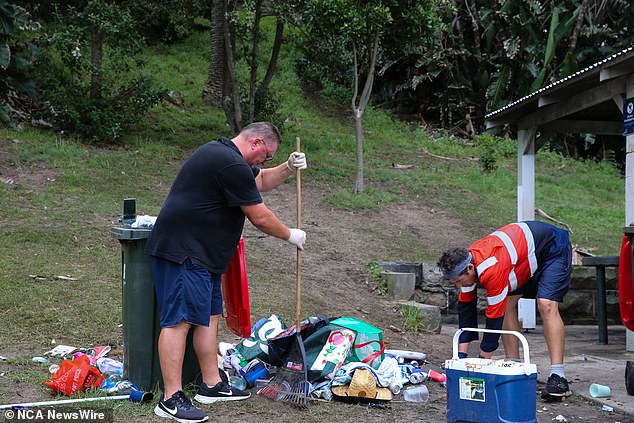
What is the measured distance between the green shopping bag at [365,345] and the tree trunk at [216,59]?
10767 millimetres

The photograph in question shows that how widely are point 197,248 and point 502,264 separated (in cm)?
209

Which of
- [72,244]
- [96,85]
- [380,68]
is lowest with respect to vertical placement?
[72,244]

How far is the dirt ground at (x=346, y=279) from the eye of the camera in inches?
195

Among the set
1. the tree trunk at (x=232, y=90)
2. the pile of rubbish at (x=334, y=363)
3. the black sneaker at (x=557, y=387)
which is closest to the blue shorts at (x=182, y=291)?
the pile of rubbish at (x=334, y=363)

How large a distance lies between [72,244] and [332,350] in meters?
4.71

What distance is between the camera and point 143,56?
69.7 ft

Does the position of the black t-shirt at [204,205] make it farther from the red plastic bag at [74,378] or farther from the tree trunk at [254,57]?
the tree trunk at [254,57]

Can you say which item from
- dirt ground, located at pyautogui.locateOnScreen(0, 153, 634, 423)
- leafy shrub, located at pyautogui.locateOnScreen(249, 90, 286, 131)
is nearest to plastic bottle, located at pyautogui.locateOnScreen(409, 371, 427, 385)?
dirt ground, located at pyautogui.locateOnScreen(0, 153, 634, 423)

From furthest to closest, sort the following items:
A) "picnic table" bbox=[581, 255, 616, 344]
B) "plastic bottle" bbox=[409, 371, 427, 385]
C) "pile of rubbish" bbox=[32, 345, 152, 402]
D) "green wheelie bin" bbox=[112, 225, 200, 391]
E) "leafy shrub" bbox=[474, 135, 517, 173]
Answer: "leafy shrub" bbox=[474, 135, 517, 173], "picnic table" bbox=[581, 255, 616, 344], "plastic bottle" bbox=[409, 371, 427, 385], "green wheelie bin" bbox=[112, 225, 200, 391], "pile of rubbish" bbox=[32, 345, 152, 402]

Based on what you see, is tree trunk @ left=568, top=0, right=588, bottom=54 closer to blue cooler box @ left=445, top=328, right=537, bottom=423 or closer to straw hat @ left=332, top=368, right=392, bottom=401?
straw hat @ left=332, top=368, right=392, bottom=401

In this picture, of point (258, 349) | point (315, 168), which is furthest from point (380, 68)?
point (258, 349)

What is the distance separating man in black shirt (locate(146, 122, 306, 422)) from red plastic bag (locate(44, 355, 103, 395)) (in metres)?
0.62

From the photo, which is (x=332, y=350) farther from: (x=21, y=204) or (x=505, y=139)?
(x=505, y=139)

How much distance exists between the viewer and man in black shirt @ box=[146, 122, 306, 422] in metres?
4.67
